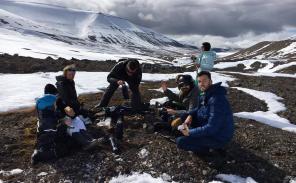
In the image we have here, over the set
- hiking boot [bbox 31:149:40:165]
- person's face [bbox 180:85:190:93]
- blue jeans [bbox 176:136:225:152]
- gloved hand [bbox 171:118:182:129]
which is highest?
person's face [bbox 180:85:190:93]

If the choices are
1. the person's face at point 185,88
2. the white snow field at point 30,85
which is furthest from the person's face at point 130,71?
the white snow field at point 30,85

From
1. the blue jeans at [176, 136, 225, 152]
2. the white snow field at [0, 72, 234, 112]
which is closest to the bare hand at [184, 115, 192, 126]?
the blue jeans at [176, 136, 225, 152]

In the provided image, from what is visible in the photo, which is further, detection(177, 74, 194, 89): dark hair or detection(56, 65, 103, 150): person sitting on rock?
detection(177, 74, 194, 89): dark hair

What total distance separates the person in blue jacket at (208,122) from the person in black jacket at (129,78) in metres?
4.47

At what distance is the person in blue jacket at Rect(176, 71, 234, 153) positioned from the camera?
403 inches

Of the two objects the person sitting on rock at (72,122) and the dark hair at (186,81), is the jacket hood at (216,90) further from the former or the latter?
the person sitting on rock at (72,122)

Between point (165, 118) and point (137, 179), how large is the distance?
156 inches

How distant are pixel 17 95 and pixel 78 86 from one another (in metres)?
4.71

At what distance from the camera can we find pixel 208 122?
1034 centimetres

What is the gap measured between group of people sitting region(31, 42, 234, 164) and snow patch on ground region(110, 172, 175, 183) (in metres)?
1.44

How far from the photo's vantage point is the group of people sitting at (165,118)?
1038cm

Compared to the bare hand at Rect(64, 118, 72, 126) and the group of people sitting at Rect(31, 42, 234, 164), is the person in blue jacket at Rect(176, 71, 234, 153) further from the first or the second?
the bare hand at Rect(64, 118, 72, 126)

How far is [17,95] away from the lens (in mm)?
22938

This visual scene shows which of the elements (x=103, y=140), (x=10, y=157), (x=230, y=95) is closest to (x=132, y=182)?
(x=103, y=140)
